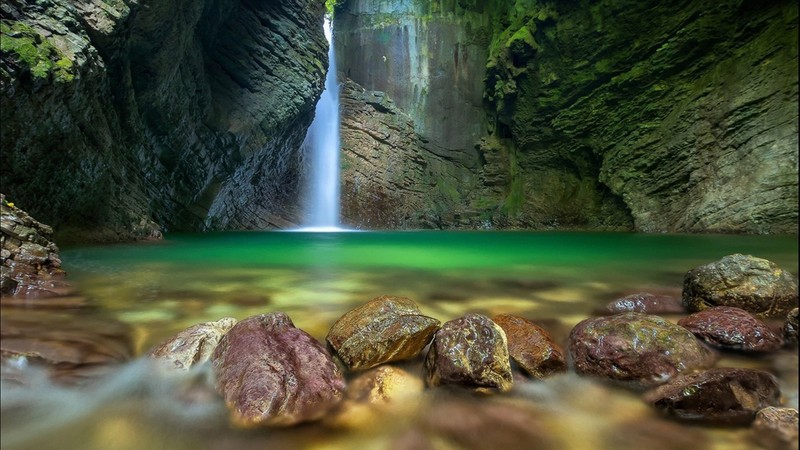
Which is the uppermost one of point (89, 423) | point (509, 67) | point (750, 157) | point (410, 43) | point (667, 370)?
point (410, 43)

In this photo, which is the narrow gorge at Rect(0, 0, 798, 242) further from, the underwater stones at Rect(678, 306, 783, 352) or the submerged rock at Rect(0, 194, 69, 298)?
the underwater stones at Rect(678, 306, 783, 352)

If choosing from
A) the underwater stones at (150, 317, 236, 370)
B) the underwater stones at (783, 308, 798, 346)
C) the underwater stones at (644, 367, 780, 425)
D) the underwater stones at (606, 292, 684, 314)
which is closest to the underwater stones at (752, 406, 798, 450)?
the underwater stones at (644, 367, 780, 425)

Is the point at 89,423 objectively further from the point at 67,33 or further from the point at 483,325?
the point at 67,33

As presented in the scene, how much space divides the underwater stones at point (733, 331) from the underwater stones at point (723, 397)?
70cm

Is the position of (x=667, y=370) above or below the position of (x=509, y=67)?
below

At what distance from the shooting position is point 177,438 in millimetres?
2084

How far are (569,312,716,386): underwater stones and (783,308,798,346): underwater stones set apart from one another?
68 cm

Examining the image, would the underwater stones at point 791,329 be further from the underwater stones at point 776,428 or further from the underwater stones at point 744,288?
the underwater stones at point 776,428

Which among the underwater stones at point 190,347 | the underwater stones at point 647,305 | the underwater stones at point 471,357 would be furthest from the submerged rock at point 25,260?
Answer: the underwater stones at point 647,305

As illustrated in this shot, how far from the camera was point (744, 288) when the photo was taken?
3711 mm

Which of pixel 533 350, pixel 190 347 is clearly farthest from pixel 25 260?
pixel 533 350

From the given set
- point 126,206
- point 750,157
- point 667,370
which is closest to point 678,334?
point 667,370

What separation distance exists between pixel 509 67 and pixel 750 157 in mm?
13279

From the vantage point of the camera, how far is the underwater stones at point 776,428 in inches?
77.1
